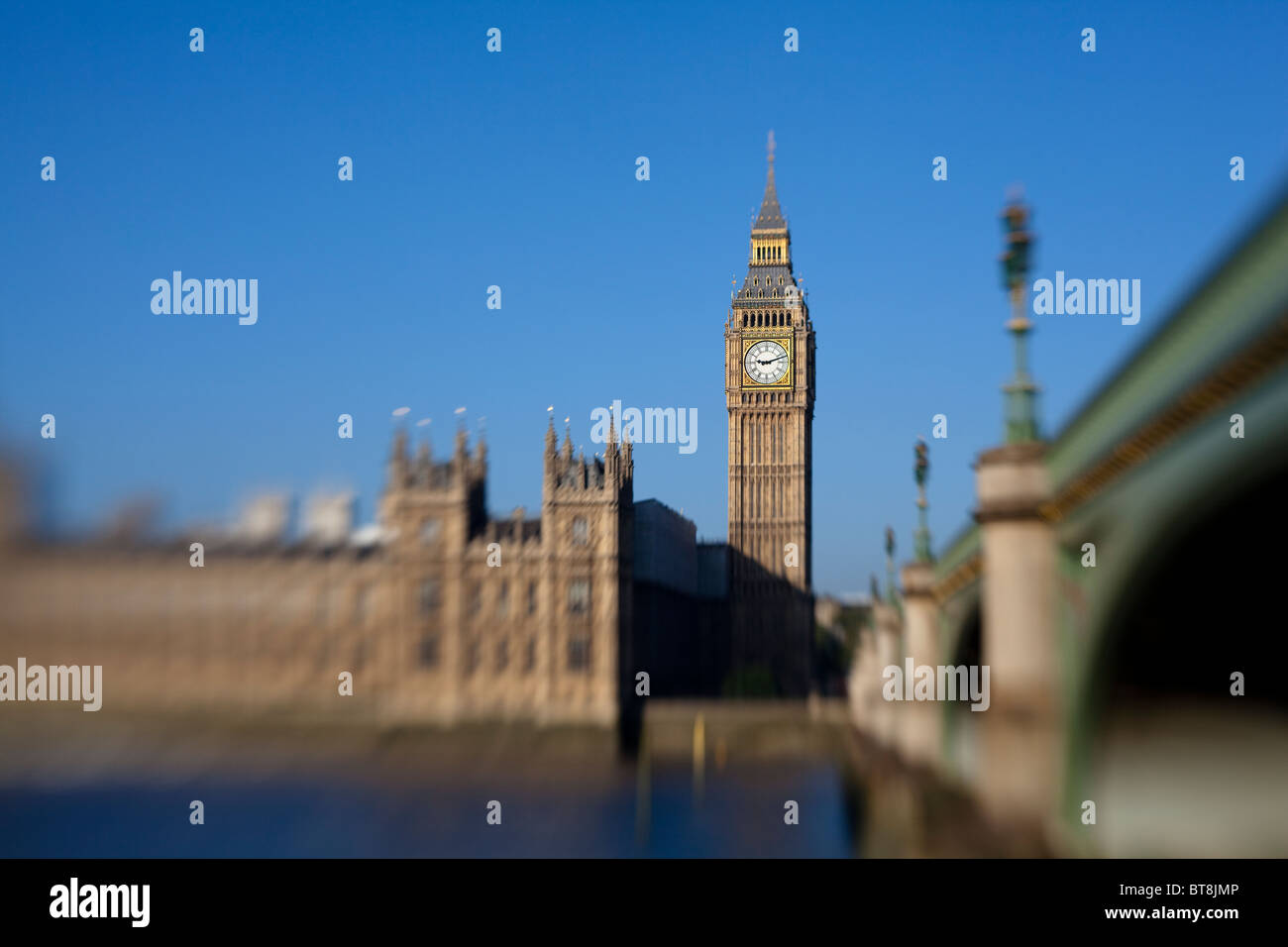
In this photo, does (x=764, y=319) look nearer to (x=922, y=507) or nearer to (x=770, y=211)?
(x=770, y=211)

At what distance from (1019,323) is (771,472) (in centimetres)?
9936

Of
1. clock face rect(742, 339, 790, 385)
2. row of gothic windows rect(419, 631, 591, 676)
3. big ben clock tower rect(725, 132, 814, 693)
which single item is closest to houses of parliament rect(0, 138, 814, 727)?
row of gothic windows rect(419, 631, 591, 676)

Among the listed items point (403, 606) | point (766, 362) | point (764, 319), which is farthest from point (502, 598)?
point (764, 319)

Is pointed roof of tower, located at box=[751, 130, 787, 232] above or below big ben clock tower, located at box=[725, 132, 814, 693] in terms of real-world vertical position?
above

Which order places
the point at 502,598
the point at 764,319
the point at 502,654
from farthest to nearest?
the point at 764,319 → the point at 502,598 → the point at 502,654

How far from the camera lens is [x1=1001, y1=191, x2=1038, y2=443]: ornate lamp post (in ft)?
102

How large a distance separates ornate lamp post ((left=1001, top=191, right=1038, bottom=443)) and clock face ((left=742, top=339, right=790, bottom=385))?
3911 inches

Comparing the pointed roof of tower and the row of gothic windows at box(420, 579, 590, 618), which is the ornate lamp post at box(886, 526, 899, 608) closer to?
the row of gothic windows at box(420, 579, 590, 618)

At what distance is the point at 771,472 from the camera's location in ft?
431

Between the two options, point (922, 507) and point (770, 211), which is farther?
point (770, 211)

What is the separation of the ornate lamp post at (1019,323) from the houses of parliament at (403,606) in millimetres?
17569

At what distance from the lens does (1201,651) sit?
29.6 meters

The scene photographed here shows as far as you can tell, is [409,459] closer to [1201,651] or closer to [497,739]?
[497,739]
